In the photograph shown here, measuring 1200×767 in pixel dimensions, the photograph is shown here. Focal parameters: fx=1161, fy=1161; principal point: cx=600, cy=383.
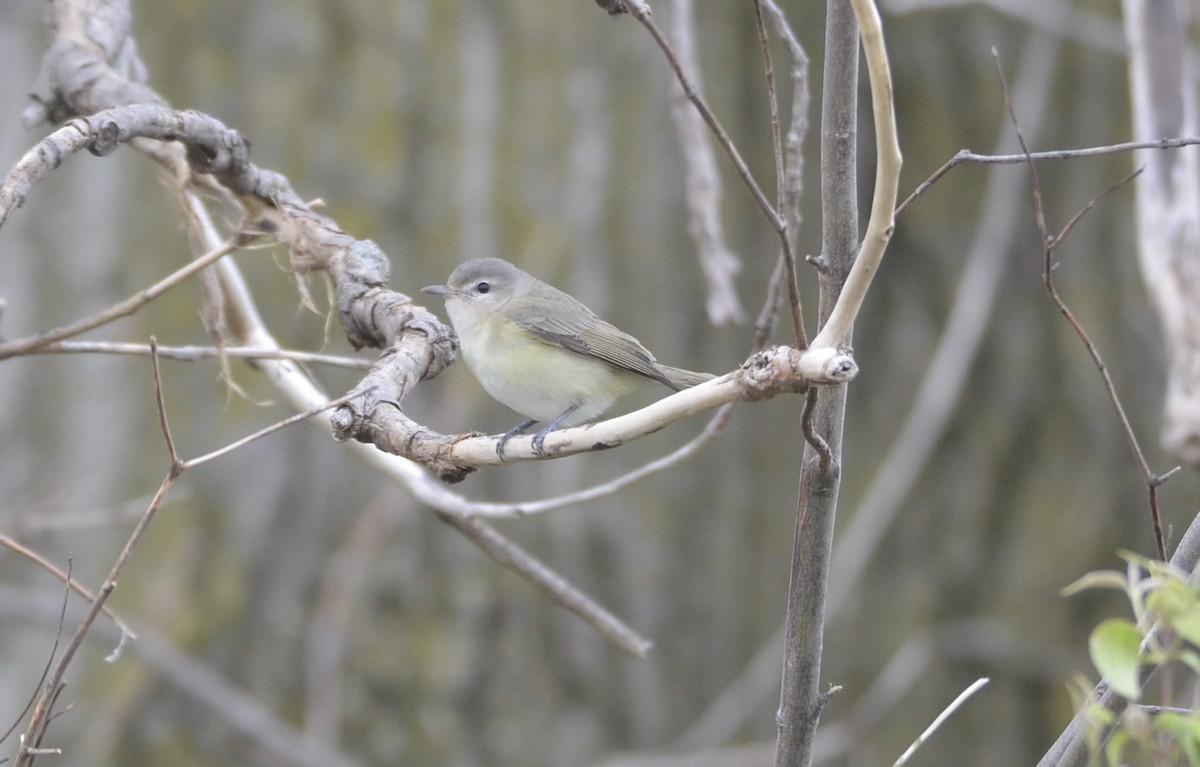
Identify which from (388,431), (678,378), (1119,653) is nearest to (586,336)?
(678,378)

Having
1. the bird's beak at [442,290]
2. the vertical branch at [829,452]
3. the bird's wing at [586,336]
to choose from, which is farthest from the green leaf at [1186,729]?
the bird's beak at [442,290]

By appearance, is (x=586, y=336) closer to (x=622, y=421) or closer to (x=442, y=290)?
(x=442, y=290)

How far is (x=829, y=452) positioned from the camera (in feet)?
5.70

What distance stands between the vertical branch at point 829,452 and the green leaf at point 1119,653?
65cm

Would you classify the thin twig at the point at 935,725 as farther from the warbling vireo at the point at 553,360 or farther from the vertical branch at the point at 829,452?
the warbling vireo at the point at 553,360

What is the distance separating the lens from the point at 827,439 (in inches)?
73.7

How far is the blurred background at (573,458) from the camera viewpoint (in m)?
4.82

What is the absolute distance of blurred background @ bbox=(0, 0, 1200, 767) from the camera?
15.8 feet

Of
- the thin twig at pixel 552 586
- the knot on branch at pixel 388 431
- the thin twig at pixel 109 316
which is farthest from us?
the thin twig at pixel 552 586

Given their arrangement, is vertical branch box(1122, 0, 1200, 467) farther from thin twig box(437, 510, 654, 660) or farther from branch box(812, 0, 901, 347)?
branch box(812, 0, 901, 347)

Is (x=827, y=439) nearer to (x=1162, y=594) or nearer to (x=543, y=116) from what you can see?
(x=1162, y=594)

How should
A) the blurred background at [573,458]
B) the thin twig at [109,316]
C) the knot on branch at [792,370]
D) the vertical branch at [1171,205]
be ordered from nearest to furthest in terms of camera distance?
the knot on branch at [792,370] < the thin twig at [109,316] < the vertical branch at [1171,205] < the blurred background at [573,458]

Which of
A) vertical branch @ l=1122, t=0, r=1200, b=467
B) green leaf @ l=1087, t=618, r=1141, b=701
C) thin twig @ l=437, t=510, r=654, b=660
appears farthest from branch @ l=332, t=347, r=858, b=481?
vertical branch @ l=1122, t=0, r=1200, b=467

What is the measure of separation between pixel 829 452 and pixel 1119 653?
668 mm
